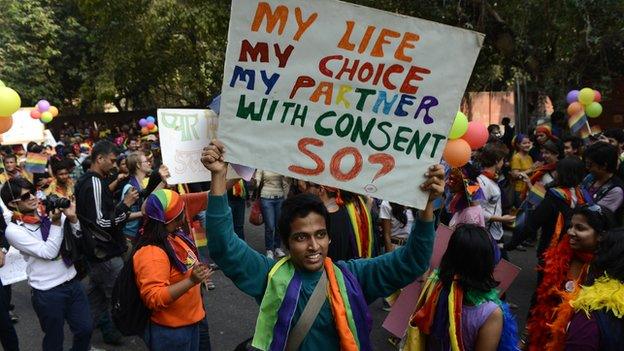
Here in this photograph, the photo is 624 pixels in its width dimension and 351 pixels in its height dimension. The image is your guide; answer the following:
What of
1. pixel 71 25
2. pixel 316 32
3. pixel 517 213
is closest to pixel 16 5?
pixel 71 25

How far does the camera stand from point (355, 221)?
4242 millimetres

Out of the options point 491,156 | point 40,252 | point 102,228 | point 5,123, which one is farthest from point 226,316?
point 491,156

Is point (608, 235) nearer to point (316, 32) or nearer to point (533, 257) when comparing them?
point (316, 32)

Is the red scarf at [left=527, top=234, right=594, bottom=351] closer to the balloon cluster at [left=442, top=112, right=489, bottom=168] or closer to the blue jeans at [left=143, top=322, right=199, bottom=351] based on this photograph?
the balloon cluster at [left=442, top=112, right=489, bottom=168]

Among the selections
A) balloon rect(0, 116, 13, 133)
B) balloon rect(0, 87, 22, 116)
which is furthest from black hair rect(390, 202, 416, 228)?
balloon rect(0, 116, 13, 133)

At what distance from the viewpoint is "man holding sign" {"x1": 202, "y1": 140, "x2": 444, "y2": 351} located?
2033mm

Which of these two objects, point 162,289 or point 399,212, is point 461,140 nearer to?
point 399,212

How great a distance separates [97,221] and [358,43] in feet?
10.4

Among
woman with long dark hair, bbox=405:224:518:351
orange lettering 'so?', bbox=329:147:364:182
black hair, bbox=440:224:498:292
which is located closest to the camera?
orange lettering 'so?', bbox=329:147:364:182

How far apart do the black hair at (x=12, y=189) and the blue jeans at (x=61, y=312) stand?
80 centimetres

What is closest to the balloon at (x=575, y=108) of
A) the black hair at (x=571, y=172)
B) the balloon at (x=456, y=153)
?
the black hair at (x=571, y=172)

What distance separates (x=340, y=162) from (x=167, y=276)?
4.77 feet

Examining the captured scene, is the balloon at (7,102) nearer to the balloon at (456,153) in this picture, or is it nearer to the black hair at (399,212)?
the black hair at (399,212)

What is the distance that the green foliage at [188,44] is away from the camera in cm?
1018
